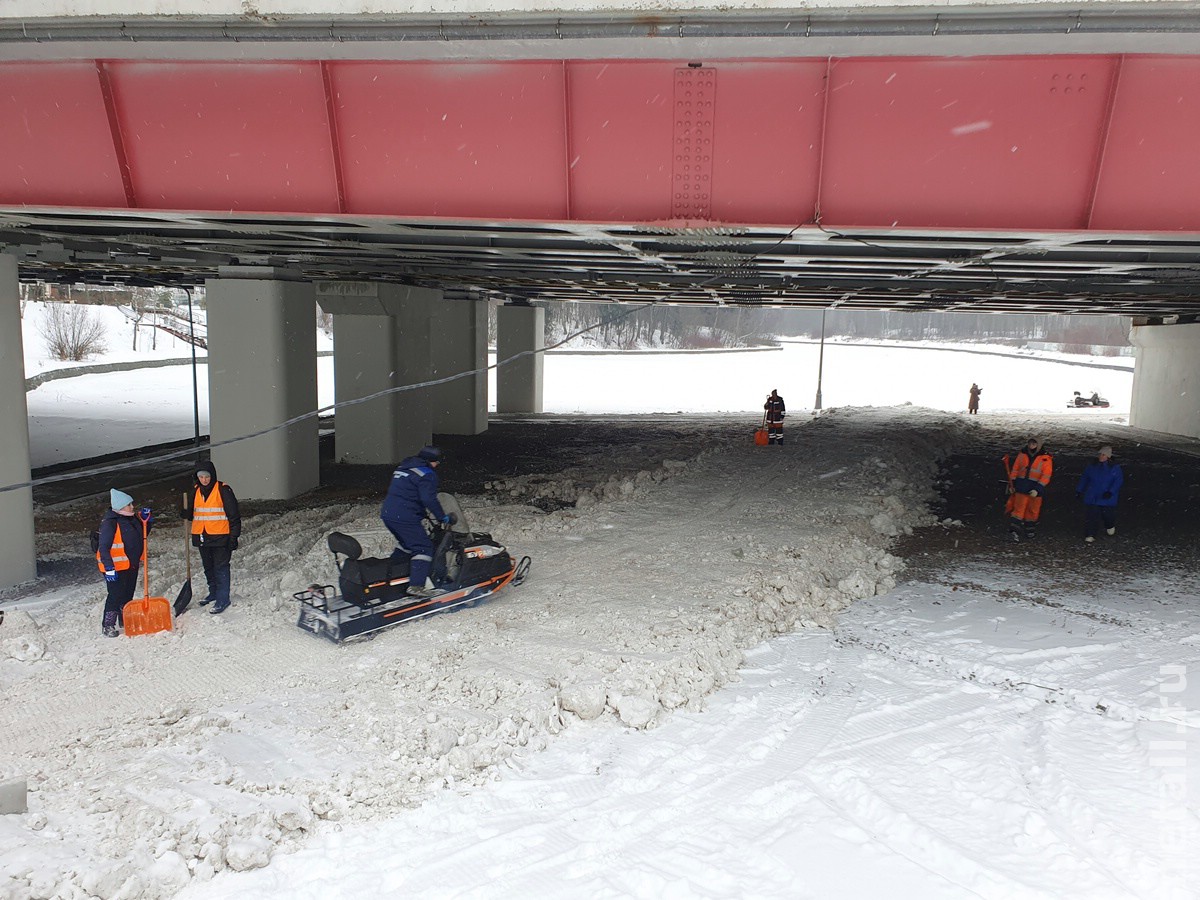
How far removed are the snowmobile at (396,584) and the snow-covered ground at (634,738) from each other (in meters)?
0.23

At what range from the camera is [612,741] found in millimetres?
6926

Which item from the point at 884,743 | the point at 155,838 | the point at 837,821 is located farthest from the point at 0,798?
the point at 884,743

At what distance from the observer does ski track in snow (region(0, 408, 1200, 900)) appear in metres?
5.34

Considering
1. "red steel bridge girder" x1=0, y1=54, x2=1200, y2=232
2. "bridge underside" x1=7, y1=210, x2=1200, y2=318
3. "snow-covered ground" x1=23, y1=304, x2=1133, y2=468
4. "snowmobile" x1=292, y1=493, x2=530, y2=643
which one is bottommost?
"snow-covered ground" x1=23, y1=304, x2=1133, y2=468

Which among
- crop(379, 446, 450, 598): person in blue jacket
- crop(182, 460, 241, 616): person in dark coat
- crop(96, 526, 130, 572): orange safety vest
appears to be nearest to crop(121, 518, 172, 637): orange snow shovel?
crop(96, 526, 130, 572): orange safety vest

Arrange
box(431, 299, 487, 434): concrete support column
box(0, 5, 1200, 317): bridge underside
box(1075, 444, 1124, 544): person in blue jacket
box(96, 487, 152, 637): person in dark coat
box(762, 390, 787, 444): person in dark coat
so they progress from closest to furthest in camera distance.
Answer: box(0, 5, 1200, 317): bridge underside
box(96, 487, 152, 637): person in dark coat
box(1075, 444, 1124, 544): person in blue jacket
box(762, 390, 787, 444): person in dark coat
box(431, 299, 487, 434): concrete support column

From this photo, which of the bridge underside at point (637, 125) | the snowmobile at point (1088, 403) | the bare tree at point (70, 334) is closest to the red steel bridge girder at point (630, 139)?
the bridge underside at point (637, 125)

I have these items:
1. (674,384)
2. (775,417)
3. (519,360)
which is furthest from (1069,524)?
(674,384)

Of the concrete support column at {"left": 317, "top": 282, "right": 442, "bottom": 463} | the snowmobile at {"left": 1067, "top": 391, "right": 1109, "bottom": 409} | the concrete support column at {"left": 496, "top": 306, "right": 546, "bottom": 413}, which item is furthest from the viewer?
the snowmobile at {"left": 1067, "top": 391, "right": 1109, "bottom": 409}

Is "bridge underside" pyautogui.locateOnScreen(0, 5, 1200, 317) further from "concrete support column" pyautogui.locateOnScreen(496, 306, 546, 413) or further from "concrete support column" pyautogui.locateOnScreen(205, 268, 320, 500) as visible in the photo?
"concrete support column" pyautogui.locateOnScreen(496, 306, 546, 413)

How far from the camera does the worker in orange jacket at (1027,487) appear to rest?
13.3 metres

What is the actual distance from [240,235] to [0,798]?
946 centimetres

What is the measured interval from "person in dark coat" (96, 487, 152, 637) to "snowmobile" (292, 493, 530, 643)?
181 cm

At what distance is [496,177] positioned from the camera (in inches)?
346
